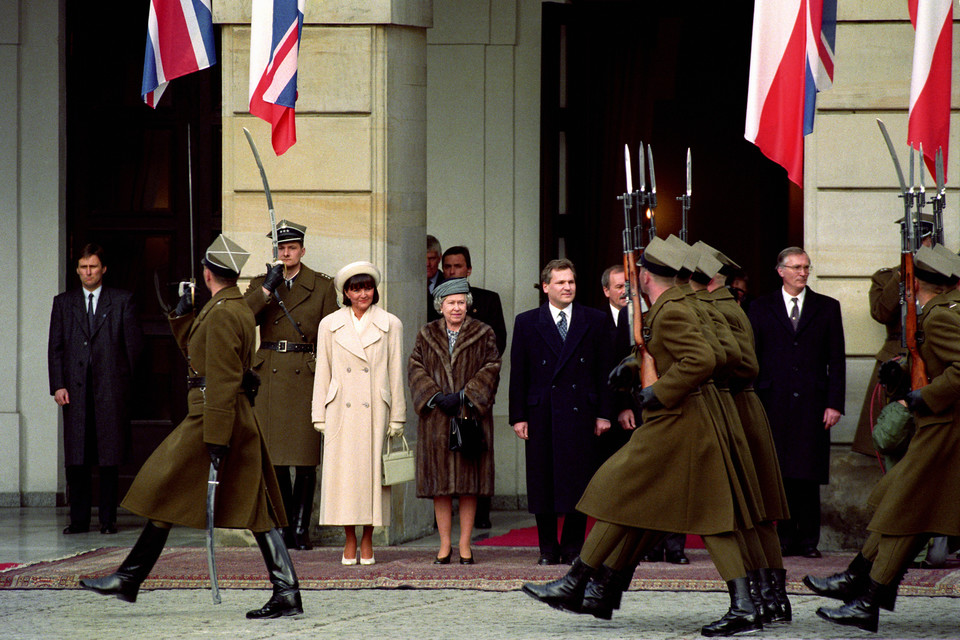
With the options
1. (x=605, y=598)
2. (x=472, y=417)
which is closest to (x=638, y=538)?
A: (x=605, y=598)

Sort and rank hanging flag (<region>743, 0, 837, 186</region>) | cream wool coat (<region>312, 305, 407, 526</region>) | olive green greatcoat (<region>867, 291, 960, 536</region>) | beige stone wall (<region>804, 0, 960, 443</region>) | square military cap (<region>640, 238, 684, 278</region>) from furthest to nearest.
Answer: beige stone wall (<region>804, 0, 960, 443</region>) → cream wool coat (<region>312, 305, 407, 526</region>) → hanging flag (<region>743, 0, 837, 186</region>) → square military cap (<region>640, 238, 684, 278</region>) → olive green greatcoat (<region>867, 291, 960, 536</region>)

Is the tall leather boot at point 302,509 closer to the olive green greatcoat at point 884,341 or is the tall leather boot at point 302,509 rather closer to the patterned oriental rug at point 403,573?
the patterned oriental rug at point 403,573

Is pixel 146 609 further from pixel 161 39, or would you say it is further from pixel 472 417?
pixel 161 39

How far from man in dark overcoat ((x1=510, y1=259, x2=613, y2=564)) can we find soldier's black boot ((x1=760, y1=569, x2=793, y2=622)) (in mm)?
2325

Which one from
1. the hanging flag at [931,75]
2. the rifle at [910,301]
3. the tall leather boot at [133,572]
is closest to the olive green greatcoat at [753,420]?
→ the rifle at [910,301]

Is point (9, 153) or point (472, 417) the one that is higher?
point (9, 153)

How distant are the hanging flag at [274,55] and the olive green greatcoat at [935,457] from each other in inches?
178

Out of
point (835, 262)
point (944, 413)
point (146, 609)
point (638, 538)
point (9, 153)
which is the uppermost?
point (9, 153)

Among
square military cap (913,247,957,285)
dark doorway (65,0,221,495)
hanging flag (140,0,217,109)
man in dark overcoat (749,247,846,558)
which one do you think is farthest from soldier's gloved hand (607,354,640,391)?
dark doorway (65,0,221,495)

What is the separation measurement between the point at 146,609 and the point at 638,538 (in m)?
2.62

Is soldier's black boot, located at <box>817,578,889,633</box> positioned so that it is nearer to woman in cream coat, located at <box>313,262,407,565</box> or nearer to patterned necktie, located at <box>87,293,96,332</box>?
woman in cream coat, located at <box>313,262,407,565</box>

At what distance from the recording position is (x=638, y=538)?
287 inches

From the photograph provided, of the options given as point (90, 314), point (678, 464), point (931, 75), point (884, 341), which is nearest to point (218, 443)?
point (678, 464)

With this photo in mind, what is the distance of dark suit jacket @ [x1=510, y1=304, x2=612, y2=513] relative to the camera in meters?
9.69
